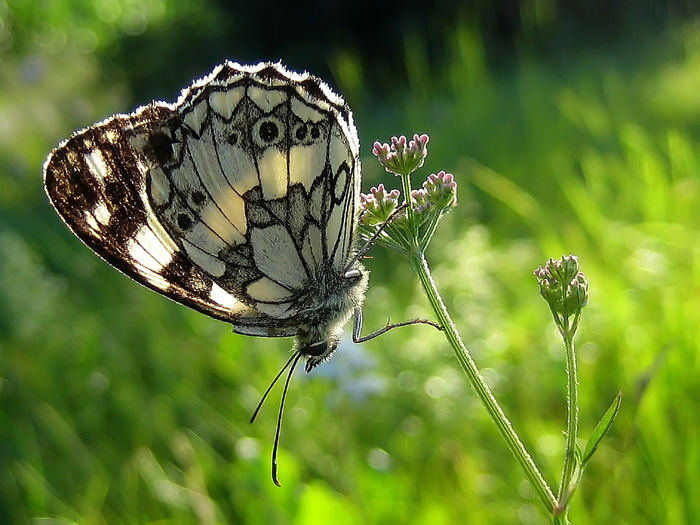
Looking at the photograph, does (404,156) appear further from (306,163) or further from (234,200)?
(234,200)

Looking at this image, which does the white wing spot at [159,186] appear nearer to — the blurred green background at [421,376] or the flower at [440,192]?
the flower at [440,192]

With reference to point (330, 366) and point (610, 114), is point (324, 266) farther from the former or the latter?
point (610, 114)

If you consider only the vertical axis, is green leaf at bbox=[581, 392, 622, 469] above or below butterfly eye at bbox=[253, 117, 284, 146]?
below

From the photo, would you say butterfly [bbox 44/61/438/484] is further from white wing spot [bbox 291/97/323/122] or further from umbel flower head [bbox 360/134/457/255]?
umbel flower head [bbox 360/134/457/255]

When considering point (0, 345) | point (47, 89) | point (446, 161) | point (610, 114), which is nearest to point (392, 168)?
point (0, 345)

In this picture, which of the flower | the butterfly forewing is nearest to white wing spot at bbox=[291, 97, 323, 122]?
the butterfly forewing

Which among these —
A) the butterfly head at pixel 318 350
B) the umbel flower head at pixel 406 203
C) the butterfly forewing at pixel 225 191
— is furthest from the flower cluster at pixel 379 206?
the butterfly head at pixel 318 350

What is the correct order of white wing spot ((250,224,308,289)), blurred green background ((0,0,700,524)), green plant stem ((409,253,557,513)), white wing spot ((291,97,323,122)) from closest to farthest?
green plant stem ((409,253,557,513)), white wing spot ((291,97,323,122)), white wing spot ((250,224,308,289)), blurred green background ((0,0,700,524))
